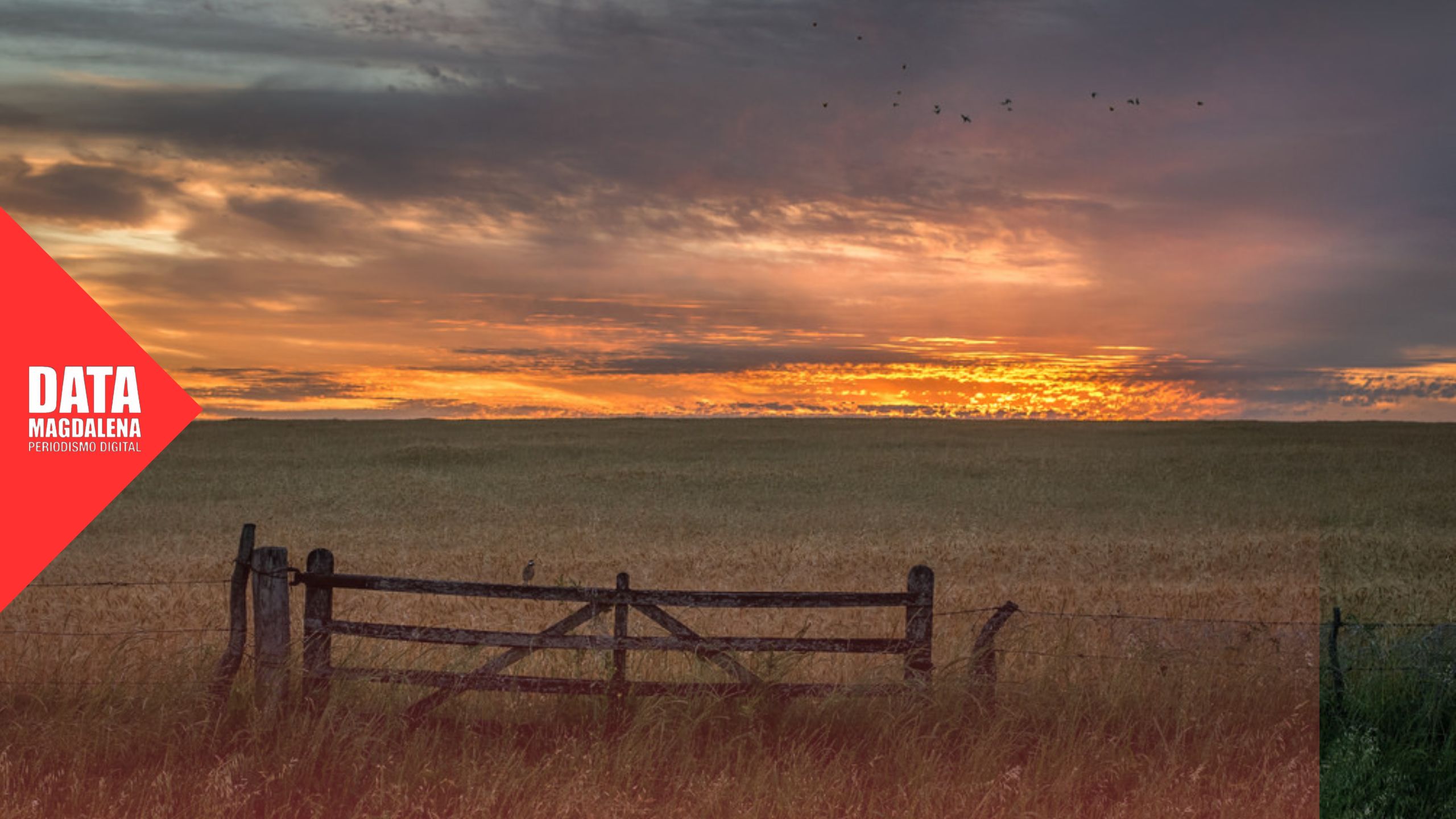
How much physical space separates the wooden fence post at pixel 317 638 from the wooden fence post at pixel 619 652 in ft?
6.62

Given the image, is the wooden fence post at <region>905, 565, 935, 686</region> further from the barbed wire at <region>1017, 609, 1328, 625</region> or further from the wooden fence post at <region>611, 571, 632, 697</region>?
the wooden fence post at <region>611, 571, 632, 697</region>

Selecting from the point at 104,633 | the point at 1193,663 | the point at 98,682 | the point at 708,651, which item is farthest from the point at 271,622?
the point at 1193,663

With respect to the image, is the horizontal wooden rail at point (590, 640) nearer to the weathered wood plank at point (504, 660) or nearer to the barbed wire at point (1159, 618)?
the weathered wood plank at point (504, 660)

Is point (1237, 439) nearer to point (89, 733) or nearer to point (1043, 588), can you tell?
point (1043, 588)

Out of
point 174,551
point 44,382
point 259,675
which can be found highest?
point 44,382

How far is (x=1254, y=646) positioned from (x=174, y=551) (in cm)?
2225

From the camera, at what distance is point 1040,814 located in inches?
251

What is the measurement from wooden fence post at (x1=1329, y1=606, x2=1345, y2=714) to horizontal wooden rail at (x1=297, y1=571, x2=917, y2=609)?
3.49 m

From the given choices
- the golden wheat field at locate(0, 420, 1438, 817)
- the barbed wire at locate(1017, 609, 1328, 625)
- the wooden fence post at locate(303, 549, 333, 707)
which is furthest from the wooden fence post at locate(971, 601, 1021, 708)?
the wooden fence post at locate(303, 549, 333, 707)

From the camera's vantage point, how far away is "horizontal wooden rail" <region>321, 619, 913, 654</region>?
7633 millimetres

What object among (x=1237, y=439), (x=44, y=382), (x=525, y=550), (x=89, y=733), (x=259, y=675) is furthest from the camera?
(x=1237, y=439)

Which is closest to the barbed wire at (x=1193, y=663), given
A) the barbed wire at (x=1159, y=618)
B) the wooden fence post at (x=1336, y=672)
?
the wooden fence post at (x=1336, y=672)

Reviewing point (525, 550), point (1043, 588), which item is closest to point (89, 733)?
point (1043, 588)

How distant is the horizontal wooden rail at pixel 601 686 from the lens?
300 inches
